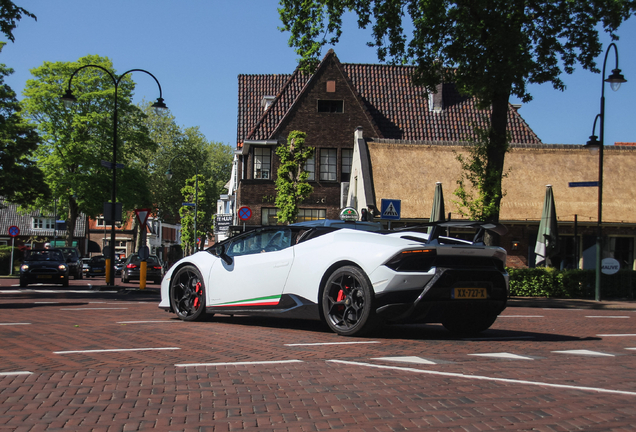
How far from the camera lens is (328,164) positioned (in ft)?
129

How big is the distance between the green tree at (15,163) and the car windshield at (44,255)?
198 cm

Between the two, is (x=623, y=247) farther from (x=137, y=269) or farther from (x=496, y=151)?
(x=137, y=269)

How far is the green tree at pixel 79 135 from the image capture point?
4519 centimetres

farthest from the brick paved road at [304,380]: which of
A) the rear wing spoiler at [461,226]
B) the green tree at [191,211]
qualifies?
the green tree at [191,211]

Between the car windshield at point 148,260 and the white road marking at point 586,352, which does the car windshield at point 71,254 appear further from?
the white road marking at point 586,352

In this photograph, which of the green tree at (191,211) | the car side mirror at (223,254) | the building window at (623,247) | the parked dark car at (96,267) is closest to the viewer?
the car side mirror at (223,254)

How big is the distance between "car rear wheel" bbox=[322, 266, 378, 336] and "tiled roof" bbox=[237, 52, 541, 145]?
102 ft

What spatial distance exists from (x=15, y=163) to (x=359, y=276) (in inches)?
912

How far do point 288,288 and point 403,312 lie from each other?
1.71 meters

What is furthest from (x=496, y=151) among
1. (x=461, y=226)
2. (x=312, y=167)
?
(x=312, y=167)

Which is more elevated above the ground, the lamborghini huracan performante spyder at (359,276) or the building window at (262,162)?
the building window at (262,162)

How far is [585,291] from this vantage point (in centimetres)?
2064

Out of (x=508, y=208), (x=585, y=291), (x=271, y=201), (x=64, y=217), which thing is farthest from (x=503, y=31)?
(x=64, y=217)

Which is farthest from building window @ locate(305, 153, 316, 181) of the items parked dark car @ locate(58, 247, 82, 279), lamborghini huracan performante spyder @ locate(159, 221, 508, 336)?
lamborghini huracan performante spyder @ locate(159, 221, 508, 336)
